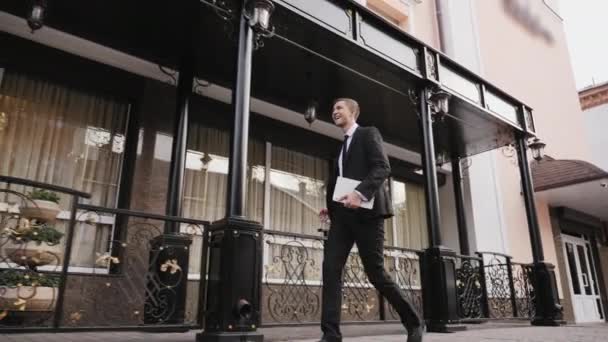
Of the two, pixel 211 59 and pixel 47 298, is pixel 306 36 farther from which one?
pixel 47 298

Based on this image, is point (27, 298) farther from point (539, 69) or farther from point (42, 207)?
point (539, 69)

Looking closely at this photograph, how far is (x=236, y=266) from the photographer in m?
3.76

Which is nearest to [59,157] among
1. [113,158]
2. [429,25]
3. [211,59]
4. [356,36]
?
[113,158]

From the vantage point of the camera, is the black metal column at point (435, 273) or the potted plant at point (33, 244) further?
the black metal column at point (435, 273)

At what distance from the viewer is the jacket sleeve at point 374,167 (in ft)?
10.4

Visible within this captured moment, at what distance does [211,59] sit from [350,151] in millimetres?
3272

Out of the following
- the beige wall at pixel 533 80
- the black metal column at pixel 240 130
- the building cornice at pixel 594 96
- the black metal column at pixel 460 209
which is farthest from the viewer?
the building cornice at pixel 594 96

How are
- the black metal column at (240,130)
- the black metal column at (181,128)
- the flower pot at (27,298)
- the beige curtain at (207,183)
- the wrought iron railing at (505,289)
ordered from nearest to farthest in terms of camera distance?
the black metal column at (240,130) < the flower pot at (27,298) < the black metal column at (181,128) < the beige curtain at (207,183) < the wrought iron railing at (505,289)

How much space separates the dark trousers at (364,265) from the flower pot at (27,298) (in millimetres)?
2968

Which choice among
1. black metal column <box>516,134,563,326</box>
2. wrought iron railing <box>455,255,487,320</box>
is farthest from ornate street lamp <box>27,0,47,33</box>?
black metal column <box>516,134,563,326</box>

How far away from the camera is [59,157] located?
5.95 meters

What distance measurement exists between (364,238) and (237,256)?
119cm

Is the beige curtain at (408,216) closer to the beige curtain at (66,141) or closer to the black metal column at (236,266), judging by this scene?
the beige curtain at (66,141)

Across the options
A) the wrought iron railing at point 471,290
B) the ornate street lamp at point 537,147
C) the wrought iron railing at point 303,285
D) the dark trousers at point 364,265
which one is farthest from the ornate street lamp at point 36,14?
the ornate street lamp at point 537,147
